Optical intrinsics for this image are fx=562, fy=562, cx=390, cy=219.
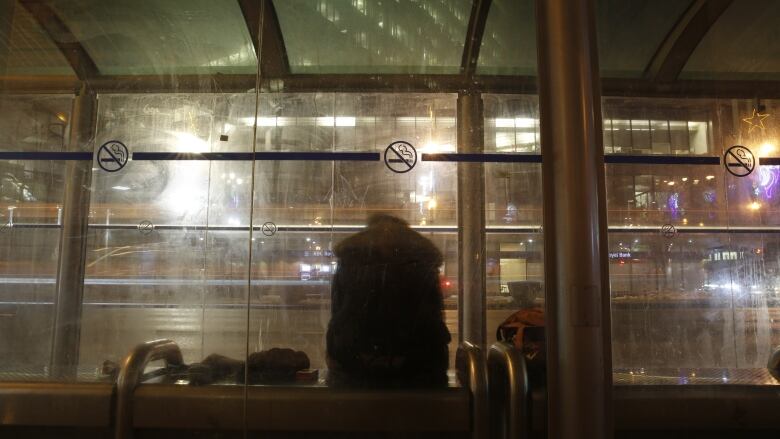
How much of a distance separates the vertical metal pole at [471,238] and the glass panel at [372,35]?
61cm

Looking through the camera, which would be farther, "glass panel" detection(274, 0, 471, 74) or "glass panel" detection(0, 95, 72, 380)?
"glass panel" detection(274, 0, 471, 74)

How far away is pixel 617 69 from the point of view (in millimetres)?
4930

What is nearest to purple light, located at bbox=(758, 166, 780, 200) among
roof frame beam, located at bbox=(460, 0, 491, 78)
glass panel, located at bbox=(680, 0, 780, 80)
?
glass panel, located at bbox=(680, 0, 780, 80)

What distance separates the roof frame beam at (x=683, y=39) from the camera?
14.3 ft

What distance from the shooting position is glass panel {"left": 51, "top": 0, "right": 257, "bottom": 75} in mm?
4691

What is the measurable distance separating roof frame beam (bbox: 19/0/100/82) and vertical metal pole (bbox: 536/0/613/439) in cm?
375

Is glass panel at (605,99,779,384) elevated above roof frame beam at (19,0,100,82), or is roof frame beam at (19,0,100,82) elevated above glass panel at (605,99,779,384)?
roof frame beam at (19,0,100,82)

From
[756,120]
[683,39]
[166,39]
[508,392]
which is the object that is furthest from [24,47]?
[756,120]

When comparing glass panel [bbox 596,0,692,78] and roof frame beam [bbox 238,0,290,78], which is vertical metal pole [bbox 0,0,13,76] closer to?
roof frame beam [bbox 238,0,290,78]

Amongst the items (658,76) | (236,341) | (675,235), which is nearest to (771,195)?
(675,235)

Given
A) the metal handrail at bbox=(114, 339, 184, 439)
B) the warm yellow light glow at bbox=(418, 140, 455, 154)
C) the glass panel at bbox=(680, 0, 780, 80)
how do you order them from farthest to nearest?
the glass panel at bbox=(680, 0, 780, 80)
the warm yellow light glow at bbox=(418, 140, 455, 154)
the metal handrail at bbox=(114, 339, 184, 439)

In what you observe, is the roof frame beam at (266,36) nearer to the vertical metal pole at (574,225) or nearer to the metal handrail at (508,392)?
the vertical metal pole at (574,225)

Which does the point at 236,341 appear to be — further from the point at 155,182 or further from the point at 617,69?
the point at 617,69

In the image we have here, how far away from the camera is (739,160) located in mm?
4605
